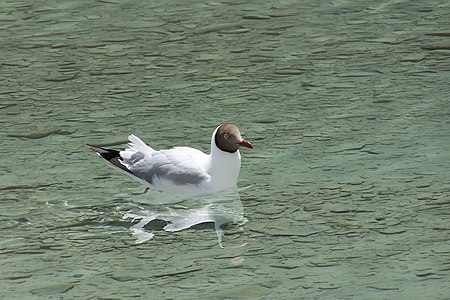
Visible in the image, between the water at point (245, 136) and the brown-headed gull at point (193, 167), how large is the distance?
7.3 inches

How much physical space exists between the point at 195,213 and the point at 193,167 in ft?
1.19

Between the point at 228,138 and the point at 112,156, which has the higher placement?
the point at 228,138

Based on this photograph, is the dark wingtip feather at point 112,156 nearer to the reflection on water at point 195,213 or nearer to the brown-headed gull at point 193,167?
the brown-headed gull at point 193,167

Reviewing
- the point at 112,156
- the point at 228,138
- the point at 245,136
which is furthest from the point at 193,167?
the point at 245,136

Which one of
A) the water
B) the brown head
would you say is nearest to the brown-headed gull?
the brown head

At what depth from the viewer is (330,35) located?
11.8m

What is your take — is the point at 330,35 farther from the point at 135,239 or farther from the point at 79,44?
the point at 135,239

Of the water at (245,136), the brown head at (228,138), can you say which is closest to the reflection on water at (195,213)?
the water at (245,136)

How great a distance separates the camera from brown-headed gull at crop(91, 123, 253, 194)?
826 centimetres

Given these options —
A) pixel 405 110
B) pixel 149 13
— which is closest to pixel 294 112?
pixel 405 110

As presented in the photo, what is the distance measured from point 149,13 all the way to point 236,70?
2324 millimetres

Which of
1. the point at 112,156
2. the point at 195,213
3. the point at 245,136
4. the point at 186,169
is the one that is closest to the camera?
the point at 195,213

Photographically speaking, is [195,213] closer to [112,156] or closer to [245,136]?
[112,156]

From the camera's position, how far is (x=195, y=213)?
8.06m
